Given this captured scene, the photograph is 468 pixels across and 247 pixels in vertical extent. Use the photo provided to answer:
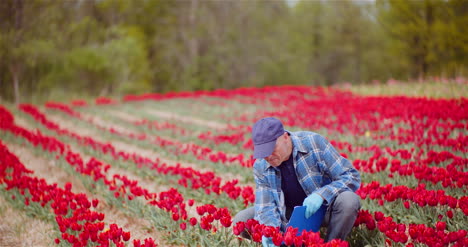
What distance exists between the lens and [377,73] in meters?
35.9

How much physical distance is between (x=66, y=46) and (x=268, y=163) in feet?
61.4

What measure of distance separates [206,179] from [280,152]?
1755mm

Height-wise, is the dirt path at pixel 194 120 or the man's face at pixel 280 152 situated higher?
the man's face at pixel 280 152

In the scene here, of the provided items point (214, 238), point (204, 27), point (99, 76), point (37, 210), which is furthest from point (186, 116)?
point (204, 27)

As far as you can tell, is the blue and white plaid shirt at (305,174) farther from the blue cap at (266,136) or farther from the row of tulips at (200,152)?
the row of tulips at (200,152)

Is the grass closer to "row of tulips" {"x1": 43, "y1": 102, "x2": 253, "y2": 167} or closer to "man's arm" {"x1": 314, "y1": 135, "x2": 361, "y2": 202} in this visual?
"row of tulips" {"x1": 43, "y1": 102, "x2": 253, "y2": 167}

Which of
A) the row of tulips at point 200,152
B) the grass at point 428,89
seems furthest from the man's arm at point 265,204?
the grass at point 428,89

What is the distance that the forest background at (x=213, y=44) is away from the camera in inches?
680

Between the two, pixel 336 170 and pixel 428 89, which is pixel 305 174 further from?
pixel 428 89

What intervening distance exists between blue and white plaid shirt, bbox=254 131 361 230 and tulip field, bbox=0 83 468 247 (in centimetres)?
21

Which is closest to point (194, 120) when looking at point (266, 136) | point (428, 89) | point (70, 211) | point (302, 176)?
point (428, 89)

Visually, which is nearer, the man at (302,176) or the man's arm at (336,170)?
the man at (302,176)

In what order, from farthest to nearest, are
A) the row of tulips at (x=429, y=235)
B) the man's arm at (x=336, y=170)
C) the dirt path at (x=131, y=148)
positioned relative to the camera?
the dirt path at (x=131, y=148), the man's arm at (x=336, y=170), the row of tulips at (x=429, y=235)

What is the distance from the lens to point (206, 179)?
14.7 ft
